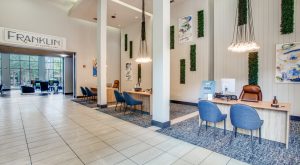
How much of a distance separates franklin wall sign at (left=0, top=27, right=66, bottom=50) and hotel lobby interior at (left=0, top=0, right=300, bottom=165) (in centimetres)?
4

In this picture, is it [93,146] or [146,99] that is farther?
[146,99]

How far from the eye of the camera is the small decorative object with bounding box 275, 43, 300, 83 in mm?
4832

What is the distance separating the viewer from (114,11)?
8102mm

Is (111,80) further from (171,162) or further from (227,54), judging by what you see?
(171,162)

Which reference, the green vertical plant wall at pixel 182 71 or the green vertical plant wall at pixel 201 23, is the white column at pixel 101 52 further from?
the green vertical plant wall at pixel 201 23

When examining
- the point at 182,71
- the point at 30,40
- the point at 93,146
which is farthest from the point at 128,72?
the point at 93,146

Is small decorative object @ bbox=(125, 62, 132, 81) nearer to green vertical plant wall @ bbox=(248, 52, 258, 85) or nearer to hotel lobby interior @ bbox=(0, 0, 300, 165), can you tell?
hotel lobby interior @ bbox=(0, 0, 300, 165)

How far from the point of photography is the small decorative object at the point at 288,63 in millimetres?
4832

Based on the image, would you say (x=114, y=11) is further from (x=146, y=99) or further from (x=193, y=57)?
(x=146, y=99)

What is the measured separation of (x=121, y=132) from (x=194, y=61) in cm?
489

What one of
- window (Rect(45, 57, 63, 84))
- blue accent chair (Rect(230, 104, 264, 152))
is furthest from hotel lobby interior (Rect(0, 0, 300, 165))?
window (Rect(45, 57, 63, 84))

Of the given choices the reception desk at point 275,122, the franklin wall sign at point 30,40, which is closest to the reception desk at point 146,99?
the reception desk at point 275,122

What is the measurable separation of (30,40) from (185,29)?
303 inches

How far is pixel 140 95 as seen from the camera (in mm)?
6152
